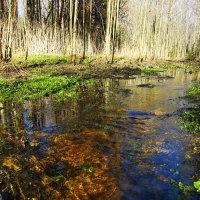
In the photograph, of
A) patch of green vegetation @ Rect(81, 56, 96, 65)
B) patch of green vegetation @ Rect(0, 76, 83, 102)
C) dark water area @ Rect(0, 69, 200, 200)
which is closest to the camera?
dark water area @ Rect(0, 69, 200, 200)

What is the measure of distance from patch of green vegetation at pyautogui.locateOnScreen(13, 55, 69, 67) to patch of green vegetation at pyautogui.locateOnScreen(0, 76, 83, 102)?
17.2 feet

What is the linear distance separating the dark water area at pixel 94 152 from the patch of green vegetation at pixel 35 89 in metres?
0.74

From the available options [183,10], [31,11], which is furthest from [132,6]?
[31,11]

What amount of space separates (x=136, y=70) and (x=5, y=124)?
16461mm

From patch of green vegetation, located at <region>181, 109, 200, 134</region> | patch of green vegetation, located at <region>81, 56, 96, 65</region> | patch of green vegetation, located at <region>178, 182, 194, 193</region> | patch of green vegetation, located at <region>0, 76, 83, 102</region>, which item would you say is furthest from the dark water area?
patch of green vegetation, located at <region>81, 56, 96, 65</region>

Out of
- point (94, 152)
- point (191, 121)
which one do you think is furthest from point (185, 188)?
point (191, 121)

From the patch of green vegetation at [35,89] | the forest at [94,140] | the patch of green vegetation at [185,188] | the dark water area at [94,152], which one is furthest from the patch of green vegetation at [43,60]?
the patch of green vegetation at [185,188]

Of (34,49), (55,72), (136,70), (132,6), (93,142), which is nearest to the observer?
(93,142)

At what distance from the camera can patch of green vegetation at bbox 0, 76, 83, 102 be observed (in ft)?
34.9

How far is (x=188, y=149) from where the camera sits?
6.18 meters

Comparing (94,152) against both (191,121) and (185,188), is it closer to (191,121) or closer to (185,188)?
(185,188)

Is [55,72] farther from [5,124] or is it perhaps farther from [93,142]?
[93,142]

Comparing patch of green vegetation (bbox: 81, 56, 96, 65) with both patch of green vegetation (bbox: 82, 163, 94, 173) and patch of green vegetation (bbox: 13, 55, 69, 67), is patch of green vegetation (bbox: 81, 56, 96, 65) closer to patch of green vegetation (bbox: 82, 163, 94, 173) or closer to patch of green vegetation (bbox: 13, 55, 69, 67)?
patch of green vegetation (bbox: 13, 55, 69, 67)

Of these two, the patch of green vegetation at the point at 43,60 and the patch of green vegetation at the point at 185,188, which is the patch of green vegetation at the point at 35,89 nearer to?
the patch of green vegetation at the point at 43,60
